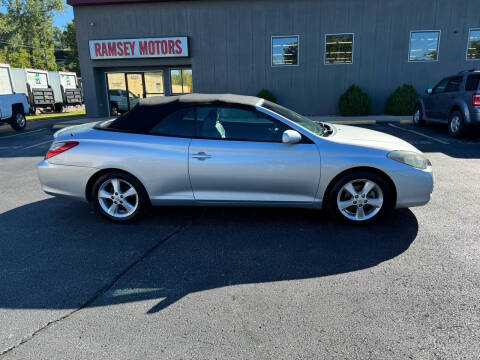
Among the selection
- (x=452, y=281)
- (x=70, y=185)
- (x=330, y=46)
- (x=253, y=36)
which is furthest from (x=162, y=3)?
(x=452, y=281)

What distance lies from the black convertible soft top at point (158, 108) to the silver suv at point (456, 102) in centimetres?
759

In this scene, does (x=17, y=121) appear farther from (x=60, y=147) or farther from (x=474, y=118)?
(x=474, y=118)

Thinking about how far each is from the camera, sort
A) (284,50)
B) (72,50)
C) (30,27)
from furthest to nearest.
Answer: (30,27), (72,50), (284,50)

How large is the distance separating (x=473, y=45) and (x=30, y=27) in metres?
66.9

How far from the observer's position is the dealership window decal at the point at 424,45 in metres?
15.6

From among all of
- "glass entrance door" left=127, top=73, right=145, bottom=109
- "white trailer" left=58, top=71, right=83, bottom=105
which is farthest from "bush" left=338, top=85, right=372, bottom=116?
"white trailer" left=58, top=71, right=83, bottom=105

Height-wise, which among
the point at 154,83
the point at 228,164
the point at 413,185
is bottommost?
the point at 413,185

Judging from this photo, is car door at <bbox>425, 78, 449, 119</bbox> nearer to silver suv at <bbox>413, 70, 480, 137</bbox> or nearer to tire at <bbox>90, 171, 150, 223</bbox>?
silver suv at <bbox>413, 70, 480, 137</bbox>

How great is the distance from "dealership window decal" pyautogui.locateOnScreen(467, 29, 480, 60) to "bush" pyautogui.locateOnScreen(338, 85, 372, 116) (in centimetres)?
483

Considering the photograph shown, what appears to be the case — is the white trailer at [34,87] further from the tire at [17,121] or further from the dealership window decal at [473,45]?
the dealership window decal at [473,45]

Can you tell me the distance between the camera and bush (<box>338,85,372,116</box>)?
15531mm

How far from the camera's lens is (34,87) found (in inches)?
931

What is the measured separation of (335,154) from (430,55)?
14742 millimetres

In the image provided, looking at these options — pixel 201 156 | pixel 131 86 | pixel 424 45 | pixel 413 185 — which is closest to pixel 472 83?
pixel 424 45
